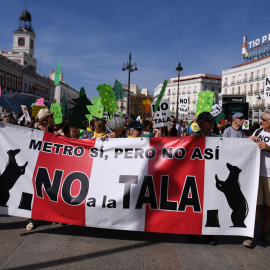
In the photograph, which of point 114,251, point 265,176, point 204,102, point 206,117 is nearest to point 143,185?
point 114,251

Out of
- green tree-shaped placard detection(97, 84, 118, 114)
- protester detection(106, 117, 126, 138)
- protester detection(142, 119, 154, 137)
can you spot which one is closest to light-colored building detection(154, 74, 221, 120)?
protester detection(142, 119, 154, 137)

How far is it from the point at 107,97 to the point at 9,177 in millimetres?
4003

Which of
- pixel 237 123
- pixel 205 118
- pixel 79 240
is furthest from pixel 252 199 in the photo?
pixel 79 240

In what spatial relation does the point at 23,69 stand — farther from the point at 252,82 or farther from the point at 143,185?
the point at 143,185

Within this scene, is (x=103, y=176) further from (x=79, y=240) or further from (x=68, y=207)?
(x=79, y=240)

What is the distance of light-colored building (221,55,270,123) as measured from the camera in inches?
2373

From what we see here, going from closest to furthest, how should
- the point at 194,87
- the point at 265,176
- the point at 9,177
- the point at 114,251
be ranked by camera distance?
the point at 114,251 < the point at 265,176 < the point at 9,177 < the point at 194,87

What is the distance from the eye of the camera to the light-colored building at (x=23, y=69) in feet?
178

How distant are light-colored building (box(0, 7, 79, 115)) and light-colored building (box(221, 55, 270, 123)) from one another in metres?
38.1

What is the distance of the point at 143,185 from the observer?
3.85 metres

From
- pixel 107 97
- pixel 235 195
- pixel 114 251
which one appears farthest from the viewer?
pixel 107 97

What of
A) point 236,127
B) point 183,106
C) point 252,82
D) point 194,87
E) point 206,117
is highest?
point 194,87

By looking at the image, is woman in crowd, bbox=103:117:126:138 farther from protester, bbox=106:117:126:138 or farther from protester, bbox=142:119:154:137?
protester, bbox=142:119:154:137

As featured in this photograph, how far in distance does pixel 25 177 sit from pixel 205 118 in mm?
2590
